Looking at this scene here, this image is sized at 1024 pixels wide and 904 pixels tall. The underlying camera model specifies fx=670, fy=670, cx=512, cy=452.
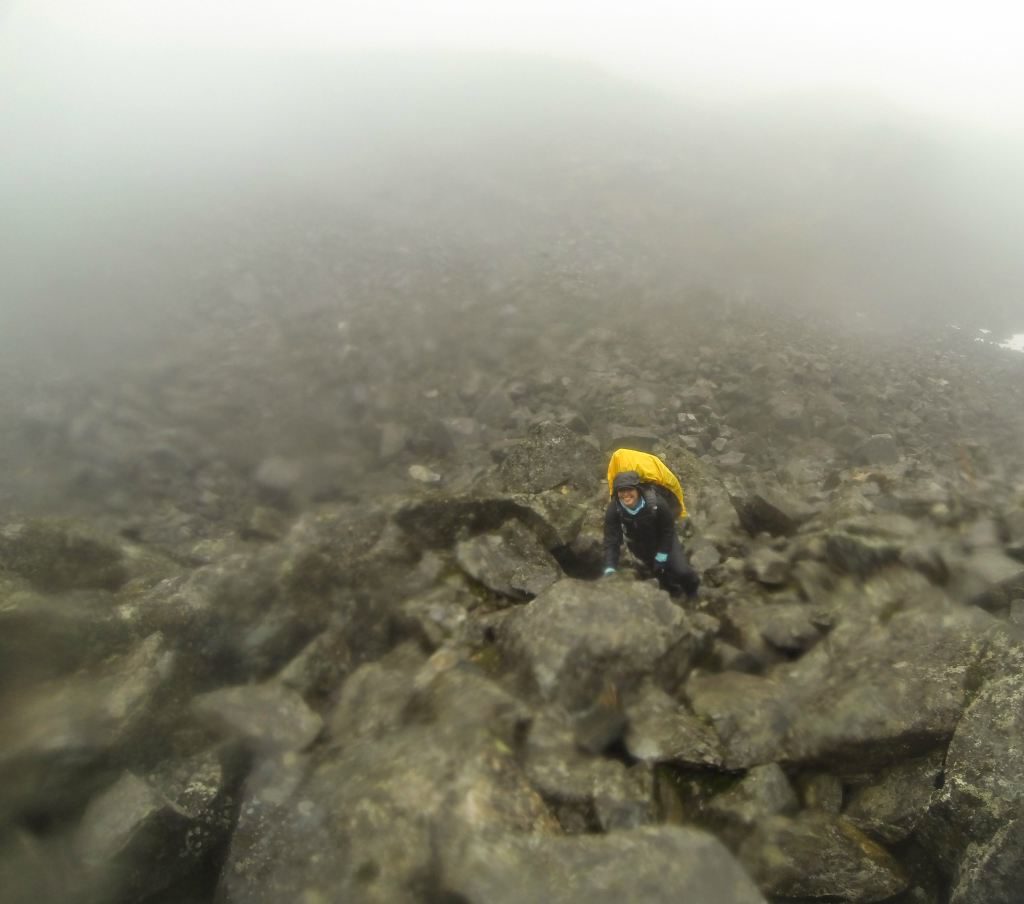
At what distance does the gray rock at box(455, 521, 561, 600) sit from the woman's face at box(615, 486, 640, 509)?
1.51 m

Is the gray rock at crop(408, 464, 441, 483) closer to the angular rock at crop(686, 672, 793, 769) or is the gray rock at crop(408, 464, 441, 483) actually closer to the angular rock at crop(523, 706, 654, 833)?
the angular rock at crop(686, 672, 793, 769)

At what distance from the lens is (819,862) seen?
19.4 ft

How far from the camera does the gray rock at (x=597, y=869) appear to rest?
17.0 feet

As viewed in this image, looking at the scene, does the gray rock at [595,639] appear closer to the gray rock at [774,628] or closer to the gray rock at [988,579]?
the gray rock at [774,628]

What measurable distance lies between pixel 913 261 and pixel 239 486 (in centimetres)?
3833

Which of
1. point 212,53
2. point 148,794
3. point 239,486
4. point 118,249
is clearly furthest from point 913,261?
point 212,53

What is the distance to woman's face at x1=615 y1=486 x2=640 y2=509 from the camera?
8828 mm

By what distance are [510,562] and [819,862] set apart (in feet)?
16.8

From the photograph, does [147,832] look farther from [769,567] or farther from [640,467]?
[769,567]

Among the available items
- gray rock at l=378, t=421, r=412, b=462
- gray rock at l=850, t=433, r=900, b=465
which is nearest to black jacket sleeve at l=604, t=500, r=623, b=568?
gray rock at l=378, t=421, r=412, b=462

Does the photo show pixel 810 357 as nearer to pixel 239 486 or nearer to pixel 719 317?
pixel 719 317

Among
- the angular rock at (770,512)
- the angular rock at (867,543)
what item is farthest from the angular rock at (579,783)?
the angular rock at (770,512)

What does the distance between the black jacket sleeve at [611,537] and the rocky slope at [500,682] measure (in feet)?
2.38

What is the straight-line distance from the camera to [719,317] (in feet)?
79.8
